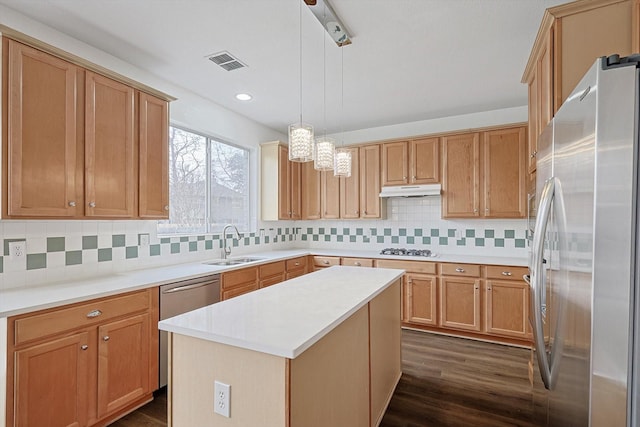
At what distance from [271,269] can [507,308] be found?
8.34 feet

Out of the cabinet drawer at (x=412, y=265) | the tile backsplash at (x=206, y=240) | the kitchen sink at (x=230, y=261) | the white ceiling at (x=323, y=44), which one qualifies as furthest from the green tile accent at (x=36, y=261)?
the cabinet drawer at (x=412, y=265)

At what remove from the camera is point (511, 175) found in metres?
3.55

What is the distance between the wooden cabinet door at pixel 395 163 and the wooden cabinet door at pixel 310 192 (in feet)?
3.42

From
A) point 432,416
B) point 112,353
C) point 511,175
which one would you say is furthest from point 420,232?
point 112,353

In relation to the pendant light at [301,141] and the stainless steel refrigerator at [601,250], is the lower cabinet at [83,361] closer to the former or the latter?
the pendant light at [301,141]

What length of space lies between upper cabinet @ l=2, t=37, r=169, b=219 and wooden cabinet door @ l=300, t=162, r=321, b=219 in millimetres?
2387

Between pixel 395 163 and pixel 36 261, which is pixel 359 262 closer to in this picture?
pixel 395 163

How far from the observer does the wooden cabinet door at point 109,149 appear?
7.22ft

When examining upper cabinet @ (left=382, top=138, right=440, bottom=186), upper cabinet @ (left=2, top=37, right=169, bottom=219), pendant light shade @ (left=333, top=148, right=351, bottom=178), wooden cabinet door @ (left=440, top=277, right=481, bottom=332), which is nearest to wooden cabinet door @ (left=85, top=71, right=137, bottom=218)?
upper cabinet @ (left=2, top=37, right=169, bottom=219)

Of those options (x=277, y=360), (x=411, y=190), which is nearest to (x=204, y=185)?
(x=411, y=190)

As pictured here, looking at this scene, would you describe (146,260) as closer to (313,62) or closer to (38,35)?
(38,35)

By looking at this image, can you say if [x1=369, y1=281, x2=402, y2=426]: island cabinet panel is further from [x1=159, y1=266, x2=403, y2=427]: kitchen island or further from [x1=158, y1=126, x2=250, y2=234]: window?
[x1=158, y1=126, x2=250, y2=234]: window

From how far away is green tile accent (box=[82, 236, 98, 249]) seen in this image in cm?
245

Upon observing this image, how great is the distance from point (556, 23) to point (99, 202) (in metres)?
3.04
